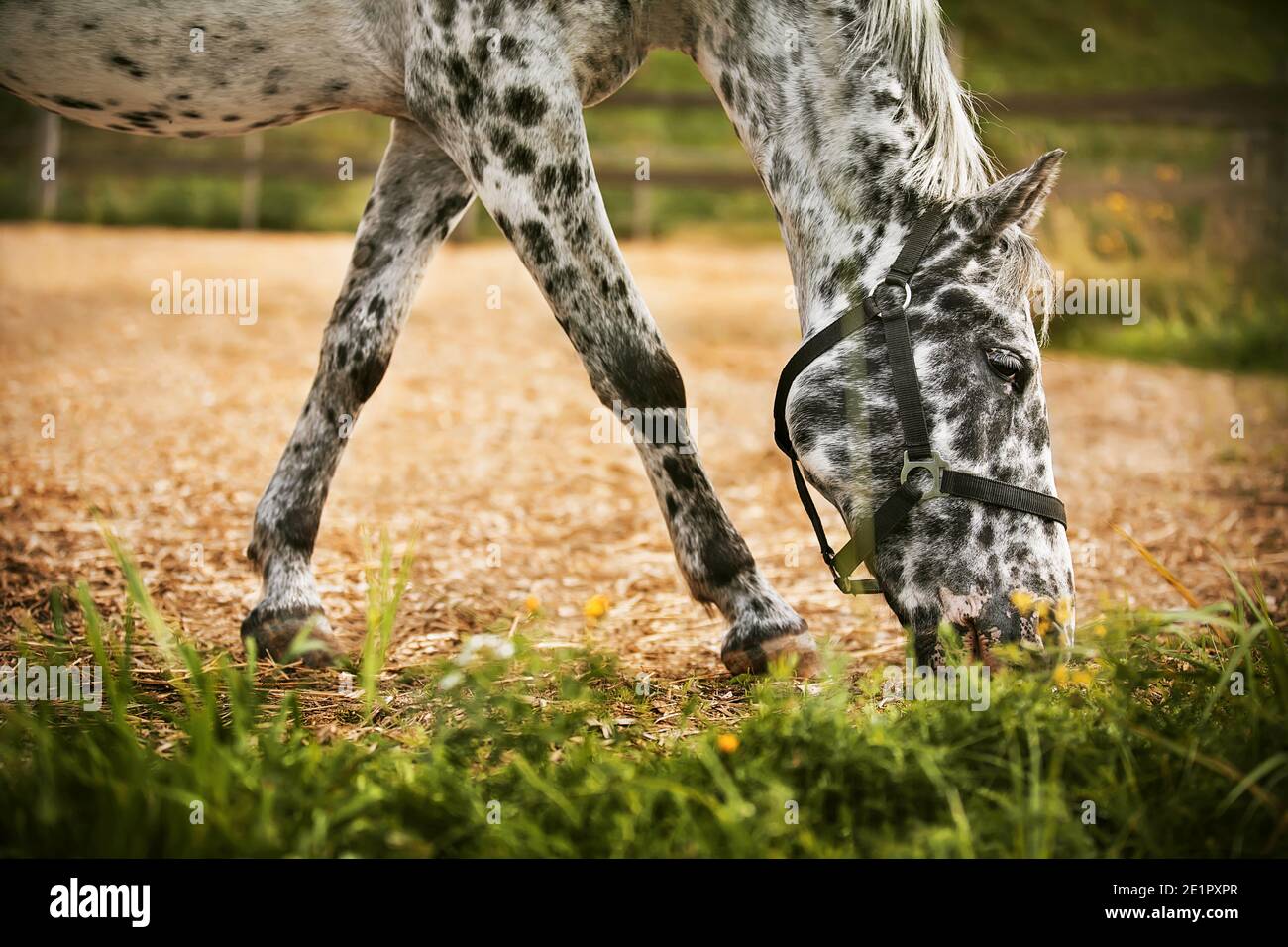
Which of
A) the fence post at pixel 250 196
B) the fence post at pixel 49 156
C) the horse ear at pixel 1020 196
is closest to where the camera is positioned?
the horse ear at pixel 1020 196

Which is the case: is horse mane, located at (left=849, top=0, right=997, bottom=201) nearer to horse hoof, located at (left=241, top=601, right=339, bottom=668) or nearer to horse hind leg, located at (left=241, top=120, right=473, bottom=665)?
horse hind leg, located at (left=241, top=120, right=473, bottom=665)

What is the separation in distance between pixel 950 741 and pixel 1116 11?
22162 mm

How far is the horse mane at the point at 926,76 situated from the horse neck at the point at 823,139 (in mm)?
25

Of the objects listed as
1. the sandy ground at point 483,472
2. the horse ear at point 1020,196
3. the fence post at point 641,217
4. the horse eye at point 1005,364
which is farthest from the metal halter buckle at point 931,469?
the fence post at point 641,217

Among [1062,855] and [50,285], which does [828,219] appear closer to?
[1062,855]

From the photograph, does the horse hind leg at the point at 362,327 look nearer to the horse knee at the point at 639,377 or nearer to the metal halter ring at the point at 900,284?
the horse knee at the point at 639,377

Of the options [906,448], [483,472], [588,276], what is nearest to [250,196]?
[483,472]

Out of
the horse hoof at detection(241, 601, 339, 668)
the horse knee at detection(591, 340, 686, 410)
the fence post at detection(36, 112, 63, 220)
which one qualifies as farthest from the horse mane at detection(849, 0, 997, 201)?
the fence post at detection(36, 112, 63, 220)

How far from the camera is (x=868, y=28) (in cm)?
233

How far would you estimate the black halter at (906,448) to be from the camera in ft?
6.99

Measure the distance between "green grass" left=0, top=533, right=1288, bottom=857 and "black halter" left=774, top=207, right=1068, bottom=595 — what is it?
1.00 feet

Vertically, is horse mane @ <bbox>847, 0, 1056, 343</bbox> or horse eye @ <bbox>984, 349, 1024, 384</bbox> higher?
horse mane @ <bbox>847, 0, 1056, 343</bbox>

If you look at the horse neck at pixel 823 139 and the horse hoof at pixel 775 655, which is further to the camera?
the horse hoof at pixel 775 655

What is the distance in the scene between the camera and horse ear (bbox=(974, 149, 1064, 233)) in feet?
6.87
